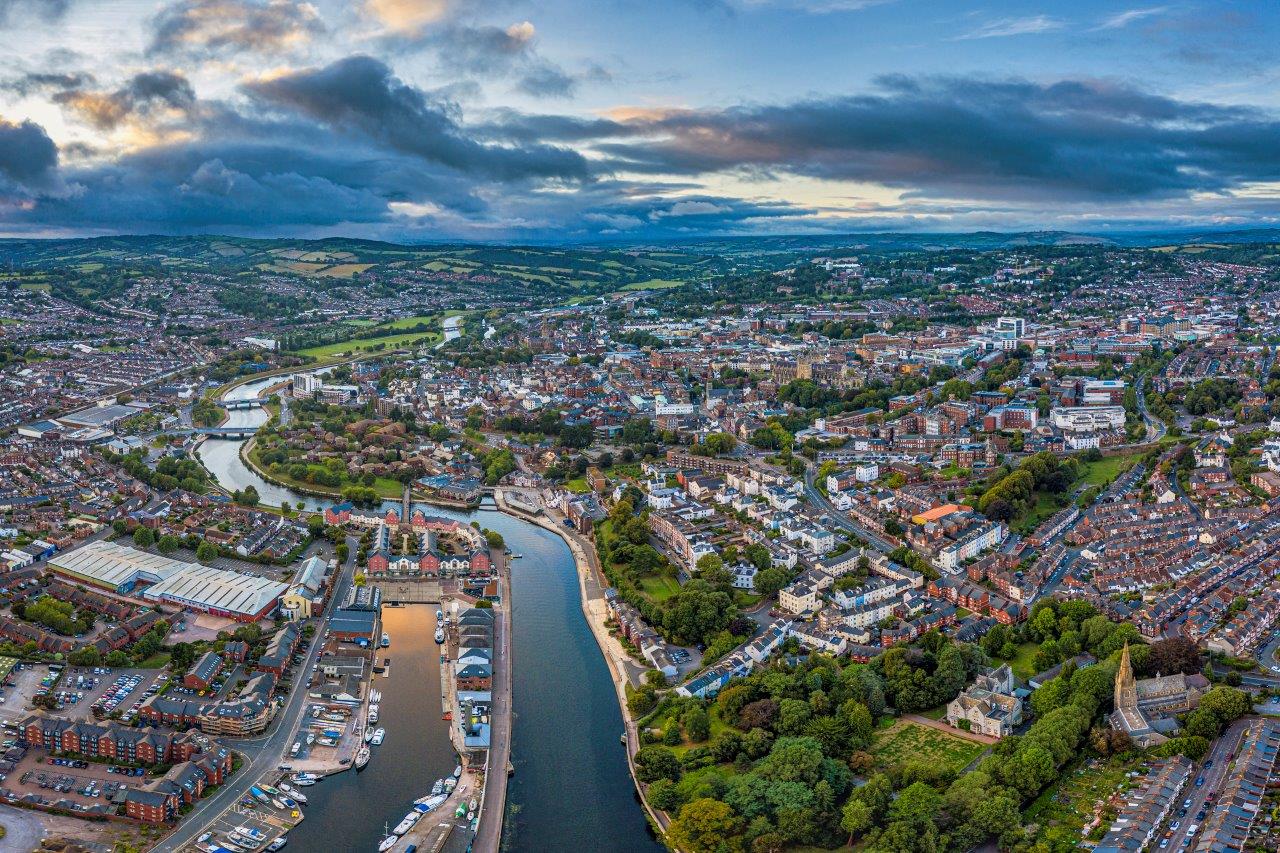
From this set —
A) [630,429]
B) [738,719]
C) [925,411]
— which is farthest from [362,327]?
[738,719]

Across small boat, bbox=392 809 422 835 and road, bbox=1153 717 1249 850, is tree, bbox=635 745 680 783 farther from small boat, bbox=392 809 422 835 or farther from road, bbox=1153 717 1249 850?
road, bbox=1153 717 1249 850

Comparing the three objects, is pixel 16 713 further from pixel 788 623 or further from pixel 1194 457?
pixel 1194 457

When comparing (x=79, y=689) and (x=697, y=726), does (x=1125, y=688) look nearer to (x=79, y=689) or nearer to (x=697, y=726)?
(x=697, y=726)

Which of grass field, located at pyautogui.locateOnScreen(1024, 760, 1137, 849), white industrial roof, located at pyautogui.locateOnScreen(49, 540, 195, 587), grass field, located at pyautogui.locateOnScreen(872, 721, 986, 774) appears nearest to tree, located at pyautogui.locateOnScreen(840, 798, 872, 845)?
grass field, located at pyautogui.locateOnScreen(872, 721, 986, 774)

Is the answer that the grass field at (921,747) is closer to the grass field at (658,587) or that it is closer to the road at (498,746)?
the road at (498,746)

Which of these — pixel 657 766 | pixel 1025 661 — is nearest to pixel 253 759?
pixel 657 766
